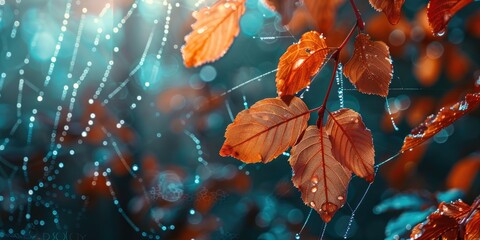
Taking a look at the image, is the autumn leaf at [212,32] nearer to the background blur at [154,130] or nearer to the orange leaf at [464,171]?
the orange leaf at [464,171]

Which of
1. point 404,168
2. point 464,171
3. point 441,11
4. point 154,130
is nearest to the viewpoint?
point 441,11

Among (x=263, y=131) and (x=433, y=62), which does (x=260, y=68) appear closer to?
(x=433, y=62)

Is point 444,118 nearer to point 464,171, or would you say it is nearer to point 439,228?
point 439,228

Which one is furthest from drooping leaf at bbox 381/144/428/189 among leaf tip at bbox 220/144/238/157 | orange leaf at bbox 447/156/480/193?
leaf tip at bbox 220/144/238/157

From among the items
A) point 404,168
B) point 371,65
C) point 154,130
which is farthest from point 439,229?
point 154,130

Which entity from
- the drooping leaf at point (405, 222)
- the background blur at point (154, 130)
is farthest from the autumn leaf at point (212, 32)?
the background blur at point (154, 130)

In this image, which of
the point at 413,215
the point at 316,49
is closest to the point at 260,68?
the point at 413,215
